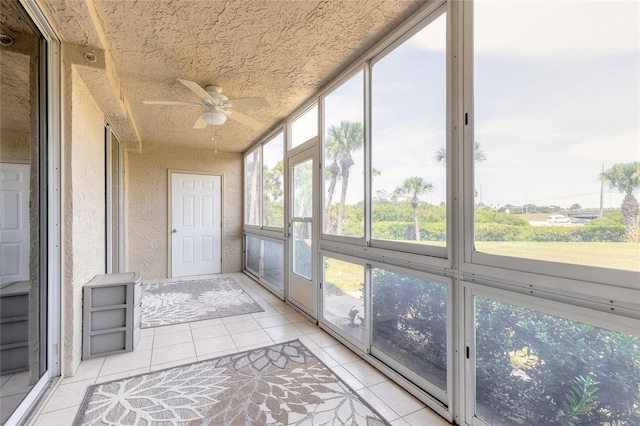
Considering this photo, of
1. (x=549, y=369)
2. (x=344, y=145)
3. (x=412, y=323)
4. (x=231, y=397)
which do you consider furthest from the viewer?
(x=344, y=145)

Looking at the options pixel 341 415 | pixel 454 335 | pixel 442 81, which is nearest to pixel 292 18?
pixel 442 81

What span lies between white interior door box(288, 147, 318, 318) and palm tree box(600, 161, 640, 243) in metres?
2.48

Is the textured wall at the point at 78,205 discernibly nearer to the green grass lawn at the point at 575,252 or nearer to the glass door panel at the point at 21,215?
the glass door panel at the point at 21,215

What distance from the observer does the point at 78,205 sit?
93.1 inches

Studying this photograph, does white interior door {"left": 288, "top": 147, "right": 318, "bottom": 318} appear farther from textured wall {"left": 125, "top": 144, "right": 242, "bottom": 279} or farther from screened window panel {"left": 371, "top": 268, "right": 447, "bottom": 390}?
textured wall {"left": 125, "top": 144, "right": 242, "bottom": 279}

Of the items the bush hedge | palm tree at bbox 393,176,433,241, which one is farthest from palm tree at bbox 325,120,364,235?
the bush hedge

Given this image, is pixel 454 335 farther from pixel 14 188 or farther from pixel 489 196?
pixel 14 188

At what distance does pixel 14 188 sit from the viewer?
5.64 feet

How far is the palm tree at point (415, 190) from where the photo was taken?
78.5 inches

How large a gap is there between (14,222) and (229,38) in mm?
1859

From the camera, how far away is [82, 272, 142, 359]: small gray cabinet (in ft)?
8.19

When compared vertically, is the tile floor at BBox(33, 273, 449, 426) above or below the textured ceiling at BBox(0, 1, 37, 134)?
below

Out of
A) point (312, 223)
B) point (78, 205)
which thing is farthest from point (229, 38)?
point (312, 223)

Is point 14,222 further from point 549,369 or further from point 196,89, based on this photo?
point 549,369
